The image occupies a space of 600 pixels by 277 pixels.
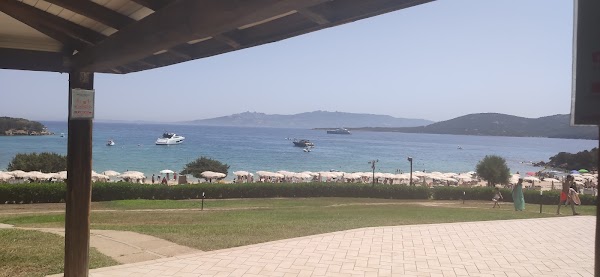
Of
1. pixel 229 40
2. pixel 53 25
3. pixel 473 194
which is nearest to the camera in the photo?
pixel 229 40

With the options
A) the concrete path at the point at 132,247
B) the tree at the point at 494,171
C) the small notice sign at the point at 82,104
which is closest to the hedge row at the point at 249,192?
the tree at the point at 494,171

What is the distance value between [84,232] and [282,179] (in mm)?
34934

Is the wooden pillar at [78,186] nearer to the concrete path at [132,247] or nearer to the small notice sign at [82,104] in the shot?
the small notice sign at [82,104]

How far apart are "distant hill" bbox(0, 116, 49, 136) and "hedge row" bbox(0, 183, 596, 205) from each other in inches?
6498

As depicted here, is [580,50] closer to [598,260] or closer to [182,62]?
[598,260]

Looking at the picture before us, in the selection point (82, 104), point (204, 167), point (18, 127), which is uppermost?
point (82, 104)

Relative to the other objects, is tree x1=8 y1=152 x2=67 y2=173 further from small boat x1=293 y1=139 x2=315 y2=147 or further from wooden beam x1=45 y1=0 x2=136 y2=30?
small boat x1=293 y1=139 x2=315 y2=147

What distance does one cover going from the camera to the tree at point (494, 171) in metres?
40.7

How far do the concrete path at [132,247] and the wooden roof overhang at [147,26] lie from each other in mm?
3153

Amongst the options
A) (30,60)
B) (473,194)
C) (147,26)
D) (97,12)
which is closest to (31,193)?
(30,60)

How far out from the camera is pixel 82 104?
16.3 feet

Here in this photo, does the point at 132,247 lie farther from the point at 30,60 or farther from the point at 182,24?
the point at 182,24

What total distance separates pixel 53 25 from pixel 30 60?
1.48 m

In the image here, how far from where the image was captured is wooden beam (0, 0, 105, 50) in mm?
4023
